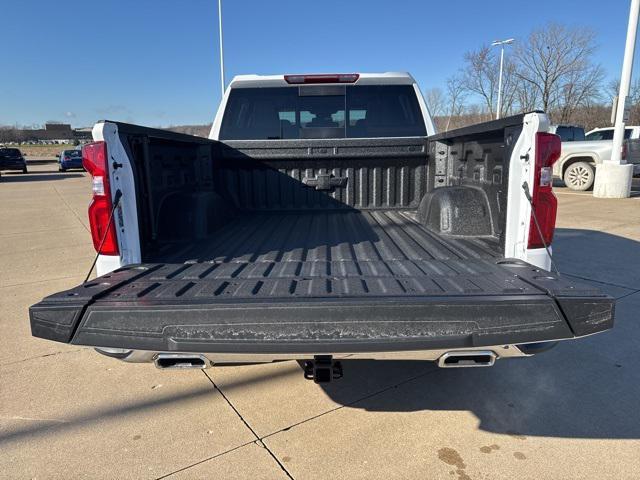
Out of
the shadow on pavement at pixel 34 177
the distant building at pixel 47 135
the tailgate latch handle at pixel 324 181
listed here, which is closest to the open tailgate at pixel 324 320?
the tailgate latch handle at pixel 324 181

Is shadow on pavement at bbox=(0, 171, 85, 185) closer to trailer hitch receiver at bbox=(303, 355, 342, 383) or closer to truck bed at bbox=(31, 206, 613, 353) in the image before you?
truck bed at bbox=(31, 206, 613, 353)

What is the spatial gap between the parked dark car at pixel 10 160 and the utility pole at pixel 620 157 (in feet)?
104

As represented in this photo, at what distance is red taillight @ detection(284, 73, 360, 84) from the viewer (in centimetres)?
419

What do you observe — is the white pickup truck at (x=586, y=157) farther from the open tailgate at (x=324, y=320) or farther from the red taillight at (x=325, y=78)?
the open tailgate at (x=324, y=320)

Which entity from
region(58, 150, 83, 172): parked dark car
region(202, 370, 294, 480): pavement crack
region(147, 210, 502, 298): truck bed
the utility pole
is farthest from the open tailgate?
region(58, 150, 83, 172): parked dark car

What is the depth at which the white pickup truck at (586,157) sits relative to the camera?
1334cm

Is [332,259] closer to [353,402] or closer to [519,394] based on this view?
[353,402]

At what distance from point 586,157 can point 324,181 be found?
13.0 meters

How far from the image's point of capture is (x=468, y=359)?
2.04 m

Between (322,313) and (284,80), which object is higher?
(284,80)

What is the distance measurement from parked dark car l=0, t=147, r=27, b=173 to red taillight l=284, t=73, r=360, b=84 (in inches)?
1185

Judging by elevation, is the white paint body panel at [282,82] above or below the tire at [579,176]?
above

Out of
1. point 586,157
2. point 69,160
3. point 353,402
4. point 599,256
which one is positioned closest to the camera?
point 353,402

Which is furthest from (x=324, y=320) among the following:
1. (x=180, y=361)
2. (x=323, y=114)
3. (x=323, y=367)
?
(x=323, y=114)
